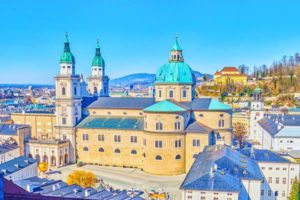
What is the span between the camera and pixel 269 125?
68.8 meters

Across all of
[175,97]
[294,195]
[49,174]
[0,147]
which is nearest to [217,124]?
[175,97]

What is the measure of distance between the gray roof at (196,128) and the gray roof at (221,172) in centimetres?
1158

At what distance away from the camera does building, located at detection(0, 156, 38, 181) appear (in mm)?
41188

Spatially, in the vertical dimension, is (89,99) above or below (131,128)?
above

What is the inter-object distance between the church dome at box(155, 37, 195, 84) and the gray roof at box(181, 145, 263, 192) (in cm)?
1964

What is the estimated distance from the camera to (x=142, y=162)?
57031mm

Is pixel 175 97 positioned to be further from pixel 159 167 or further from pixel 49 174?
pixel 49 174

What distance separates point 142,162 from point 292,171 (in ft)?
76.8

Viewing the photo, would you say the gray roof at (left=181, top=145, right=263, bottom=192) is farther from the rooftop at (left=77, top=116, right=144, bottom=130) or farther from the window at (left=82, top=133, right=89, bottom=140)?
the window at (left=82, top=133, right=89, bottom=140)

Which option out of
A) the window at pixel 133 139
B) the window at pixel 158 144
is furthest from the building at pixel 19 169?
the window at pixel 158 144

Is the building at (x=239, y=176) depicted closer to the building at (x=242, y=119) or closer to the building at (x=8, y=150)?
the building at (x=8, y=150)

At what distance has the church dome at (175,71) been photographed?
59.3 m

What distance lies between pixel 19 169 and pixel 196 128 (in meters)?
25.3

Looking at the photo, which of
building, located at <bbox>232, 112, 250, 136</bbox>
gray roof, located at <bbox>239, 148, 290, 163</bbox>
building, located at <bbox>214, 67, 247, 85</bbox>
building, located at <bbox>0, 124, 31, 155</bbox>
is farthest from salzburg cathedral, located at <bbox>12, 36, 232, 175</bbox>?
building, located at <bbox>214, 67, 247, 85</bbox>
